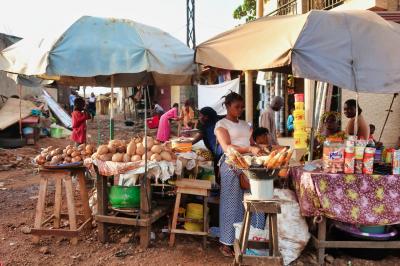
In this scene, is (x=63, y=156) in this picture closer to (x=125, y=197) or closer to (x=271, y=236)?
(x=125, y=197)

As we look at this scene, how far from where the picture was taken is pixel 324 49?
152 inches

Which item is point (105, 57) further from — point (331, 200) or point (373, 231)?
point (373, 231)

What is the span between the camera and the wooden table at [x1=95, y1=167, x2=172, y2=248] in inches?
186

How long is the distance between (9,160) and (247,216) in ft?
32.4

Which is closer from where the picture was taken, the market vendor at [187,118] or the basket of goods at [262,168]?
the basket of goods at [262,168]

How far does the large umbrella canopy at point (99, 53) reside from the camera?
4312 millimetres

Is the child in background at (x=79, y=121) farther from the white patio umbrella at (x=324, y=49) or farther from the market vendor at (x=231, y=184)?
the white patio umbrella at (x=324, y=49)

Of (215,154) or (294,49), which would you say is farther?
(215,154)

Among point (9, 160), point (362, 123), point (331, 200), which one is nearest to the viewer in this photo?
point (331, 200)

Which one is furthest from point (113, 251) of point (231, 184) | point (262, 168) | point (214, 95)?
point (214, 95)

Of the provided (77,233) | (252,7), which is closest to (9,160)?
(77,233)

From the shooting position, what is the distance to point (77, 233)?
15.9 feet

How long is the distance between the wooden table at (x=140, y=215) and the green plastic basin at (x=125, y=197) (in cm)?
14

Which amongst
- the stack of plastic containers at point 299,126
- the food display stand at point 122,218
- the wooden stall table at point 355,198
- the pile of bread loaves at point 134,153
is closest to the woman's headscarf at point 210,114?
the pile of bread loaves at point 134,153
